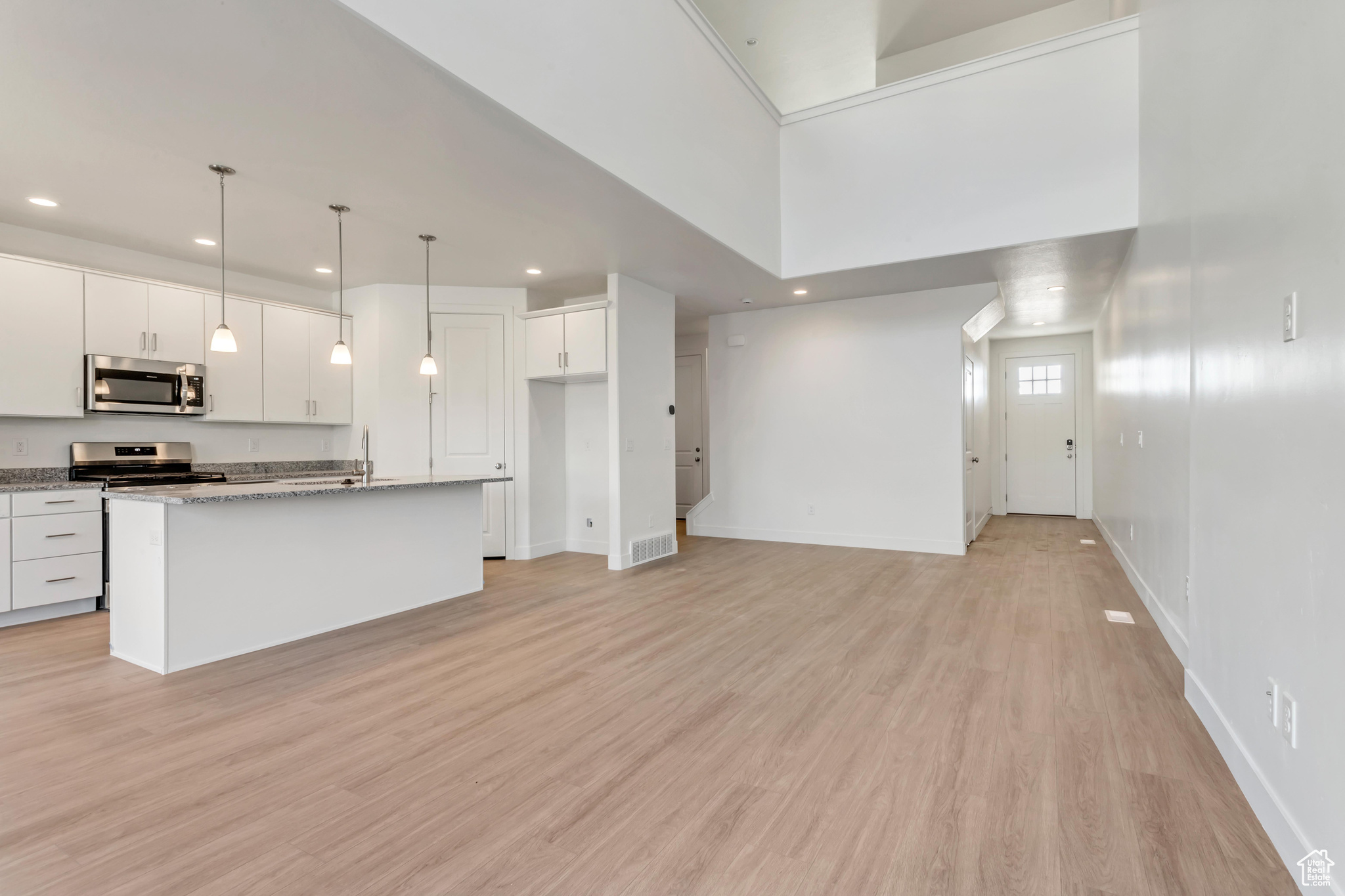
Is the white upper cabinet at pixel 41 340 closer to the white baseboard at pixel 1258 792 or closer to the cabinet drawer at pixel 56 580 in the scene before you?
the cabinet drawer at pixel 56 580

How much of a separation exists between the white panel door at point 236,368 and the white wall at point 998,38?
682 centimetres

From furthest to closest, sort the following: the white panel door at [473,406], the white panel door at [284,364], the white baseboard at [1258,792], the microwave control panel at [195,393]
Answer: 1. the white panel door at [473,406]
2. the white panel door at [284,364]
3. the microwave control panel at [195,393]
4. the white baseboard at [1258,792]

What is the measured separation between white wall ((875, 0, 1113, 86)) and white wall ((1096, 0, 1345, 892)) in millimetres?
4330

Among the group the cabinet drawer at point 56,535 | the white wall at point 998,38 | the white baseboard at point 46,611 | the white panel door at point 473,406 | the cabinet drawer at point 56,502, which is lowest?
the white baseboard at point 46,611

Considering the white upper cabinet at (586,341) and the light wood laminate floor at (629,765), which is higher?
the white upper cabinet at (586,341)

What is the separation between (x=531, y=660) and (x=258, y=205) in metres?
3.27

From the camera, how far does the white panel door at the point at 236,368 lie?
514 cm

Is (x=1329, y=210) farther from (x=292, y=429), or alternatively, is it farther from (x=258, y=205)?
(x=292, y=429)

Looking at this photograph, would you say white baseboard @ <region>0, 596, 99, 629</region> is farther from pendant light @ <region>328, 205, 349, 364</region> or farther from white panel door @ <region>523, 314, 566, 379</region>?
white panel door @ <region>523, 314, 566, 379</region>

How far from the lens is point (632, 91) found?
367 cm

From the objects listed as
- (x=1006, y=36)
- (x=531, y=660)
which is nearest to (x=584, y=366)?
(x=531, y=660)

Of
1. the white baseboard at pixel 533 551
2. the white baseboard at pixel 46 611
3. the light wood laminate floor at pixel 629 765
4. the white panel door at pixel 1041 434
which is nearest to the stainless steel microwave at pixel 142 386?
the white baseboard at pixel 46 611

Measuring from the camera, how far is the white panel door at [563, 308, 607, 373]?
5.68 meters

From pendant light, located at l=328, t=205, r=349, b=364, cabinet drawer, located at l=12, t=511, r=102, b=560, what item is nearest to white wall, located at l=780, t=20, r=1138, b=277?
pendant light, located at l=328, t=205, r=349, b=364
